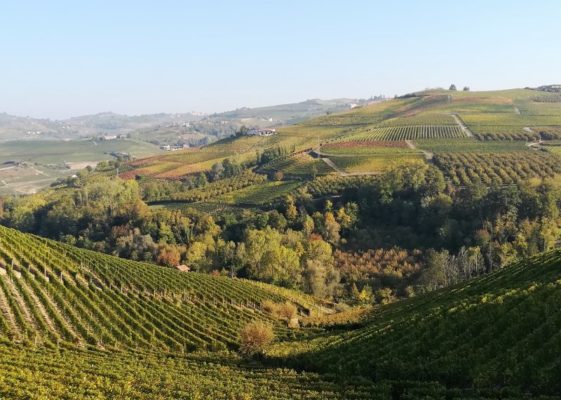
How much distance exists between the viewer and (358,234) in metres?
106

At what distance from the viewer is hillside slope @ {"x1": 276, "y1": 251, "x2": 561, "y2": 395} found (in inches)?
1022

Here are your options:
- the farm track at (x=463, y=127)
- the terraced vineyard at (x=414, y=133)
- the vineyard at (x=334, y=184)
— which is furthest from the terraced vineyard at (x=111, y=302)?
the farm track at (x=463, y=127)

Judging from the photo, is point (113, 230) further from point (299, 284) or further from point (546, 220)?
point (546, 220)

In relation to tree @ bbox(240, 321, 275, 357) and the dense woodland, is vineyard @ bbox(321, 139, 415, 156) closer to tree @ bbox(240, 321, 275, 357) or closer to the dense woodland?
the dense woodland

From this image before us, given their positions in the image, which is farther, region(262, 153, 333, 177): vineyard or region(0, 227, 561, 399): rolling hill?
region(262, 153, 333, 177): vineyard

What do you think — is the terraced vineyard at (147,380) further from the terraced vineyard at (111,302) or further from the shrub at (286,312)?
the shrub at (286,312)

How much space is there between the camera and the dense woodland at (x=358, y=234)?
3438 inches

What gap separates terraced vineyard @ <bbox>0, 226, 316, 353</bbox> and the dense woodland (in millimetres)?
18955

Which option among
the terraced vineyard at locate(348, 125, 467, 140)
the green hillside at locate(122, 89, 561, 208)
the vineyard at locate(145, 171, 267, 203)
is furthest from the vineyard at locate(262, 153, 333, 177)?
the terraced vineyard at locate(348, 125, 467, 140)

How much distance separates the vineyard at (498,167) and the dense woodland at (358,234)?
4.93 m

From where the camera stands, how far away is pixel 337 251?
330 ft

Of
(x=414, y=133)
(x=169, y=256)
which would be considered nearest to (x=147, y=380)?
(x=169, y=256)

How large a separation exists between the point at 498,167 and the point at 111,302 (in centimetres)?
9585

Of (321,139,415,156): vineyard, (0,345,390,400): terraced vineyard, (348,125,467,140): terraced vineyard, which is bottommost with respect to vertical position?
(0,345,390,400): terraced vineyard
